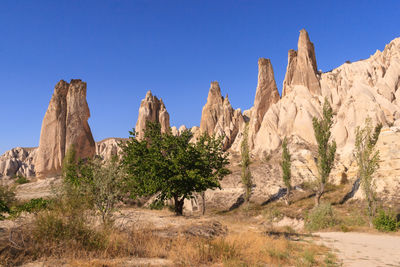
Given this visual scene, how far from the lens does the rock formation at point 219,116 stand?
101 meters

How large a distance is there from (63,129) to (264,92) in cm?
6198

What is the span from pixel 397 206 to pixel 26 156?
16320cm

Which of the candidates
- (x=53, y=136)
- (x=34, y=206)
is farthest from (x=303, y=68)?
(x=34, y=206)

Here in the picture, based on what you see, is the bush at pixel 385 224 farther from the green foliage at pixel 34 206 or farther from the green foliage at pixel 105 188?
the green foliage at pixel 34 206

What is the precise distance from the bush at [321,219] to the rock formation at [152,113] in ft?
227

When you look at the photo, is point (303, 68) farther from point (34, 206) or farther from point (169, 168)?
point (34, 206)

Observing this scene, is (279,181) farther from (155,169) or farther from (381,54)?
(381,54)

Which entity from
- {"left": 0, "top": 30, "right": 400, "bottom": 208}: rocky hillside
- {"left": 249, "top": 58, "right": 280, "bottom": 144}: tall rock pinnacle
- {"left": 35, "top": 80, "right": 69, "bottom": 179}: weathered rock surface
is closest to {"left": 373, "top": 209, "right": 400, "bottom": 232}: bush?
{"left": 0, "top": 30, "right": 400, "bottom": 208}: rocky hillside

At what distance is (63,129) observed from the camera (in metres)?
68.7

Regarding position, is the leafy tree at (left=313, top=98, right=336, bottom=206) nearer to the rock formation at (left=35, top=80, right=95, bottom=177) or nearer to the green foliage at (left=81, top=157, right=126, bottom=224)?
the green foliage at (left=81, top=157, right=126, bottom=224)

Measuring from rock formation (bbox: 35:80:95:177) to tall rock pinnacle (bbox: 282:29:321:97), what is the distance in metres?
59.9

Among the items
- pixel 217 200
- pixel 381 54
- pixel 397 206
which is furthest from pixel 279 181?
pixel 381 54

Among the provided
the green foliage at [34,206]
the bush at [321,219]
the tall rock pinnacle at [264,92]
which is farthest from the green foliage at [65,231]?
the tall rock pinnacle at [264,92]

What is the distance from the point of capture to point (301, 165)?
50281 millimetres
